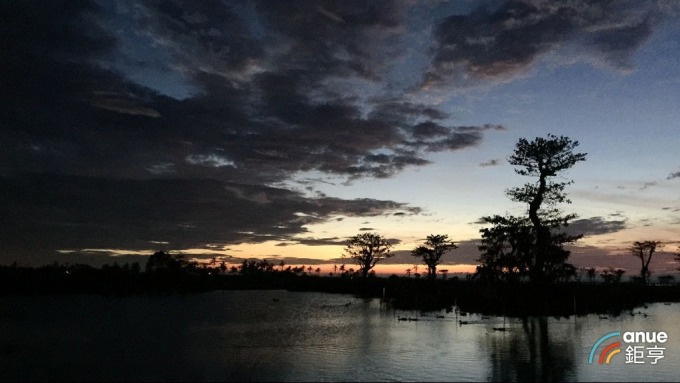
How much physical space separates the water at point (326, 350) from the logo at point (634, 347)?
0.52 meters

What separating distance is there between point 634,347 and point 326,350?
1687 cm

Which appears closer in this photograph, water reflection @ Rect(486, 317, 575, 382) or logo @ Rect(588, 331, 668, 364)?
water reflection @ Rect(486, 317, 575, 382)

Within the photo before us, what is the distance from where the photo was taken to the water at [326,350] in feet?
68.2

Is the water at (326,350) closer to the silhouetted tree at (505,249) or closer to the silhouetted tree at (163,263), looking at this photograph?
the silhouetted tree at (505,249)

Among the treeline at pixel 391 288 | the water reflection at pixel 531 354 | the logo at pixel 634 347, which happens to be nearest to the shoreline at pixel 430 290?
the treeline at pixel 391 288

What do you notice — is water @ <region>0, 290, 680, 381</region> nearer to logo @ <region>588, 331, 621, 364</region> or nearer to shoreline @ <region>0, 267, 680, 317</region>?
logo @ <region>588, 331, 621, 364</region>

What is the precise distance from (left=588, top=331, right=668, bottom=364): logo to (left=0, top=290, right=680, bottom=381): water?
52 centimetres

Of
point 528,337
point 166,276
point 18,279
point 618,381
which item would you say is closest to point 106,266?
A: point 166,276

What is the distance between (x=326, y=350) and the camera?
2775 centimetres

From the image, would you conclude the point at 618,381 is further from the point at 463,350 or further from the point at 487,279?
the point at 487,279

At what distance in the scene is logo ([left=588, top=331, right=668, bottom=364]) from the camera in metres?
23.8

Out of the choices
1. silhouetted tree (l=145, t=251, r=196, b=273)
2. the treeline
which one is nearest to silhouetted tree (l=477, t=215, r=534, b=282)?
the treeline

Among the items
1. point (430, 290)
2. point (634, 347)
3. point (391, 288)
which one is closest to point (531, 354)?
point (634, 347)

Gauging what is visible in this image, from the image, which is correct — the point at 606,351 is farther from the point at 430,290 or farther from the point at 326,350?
the point at 430,290
